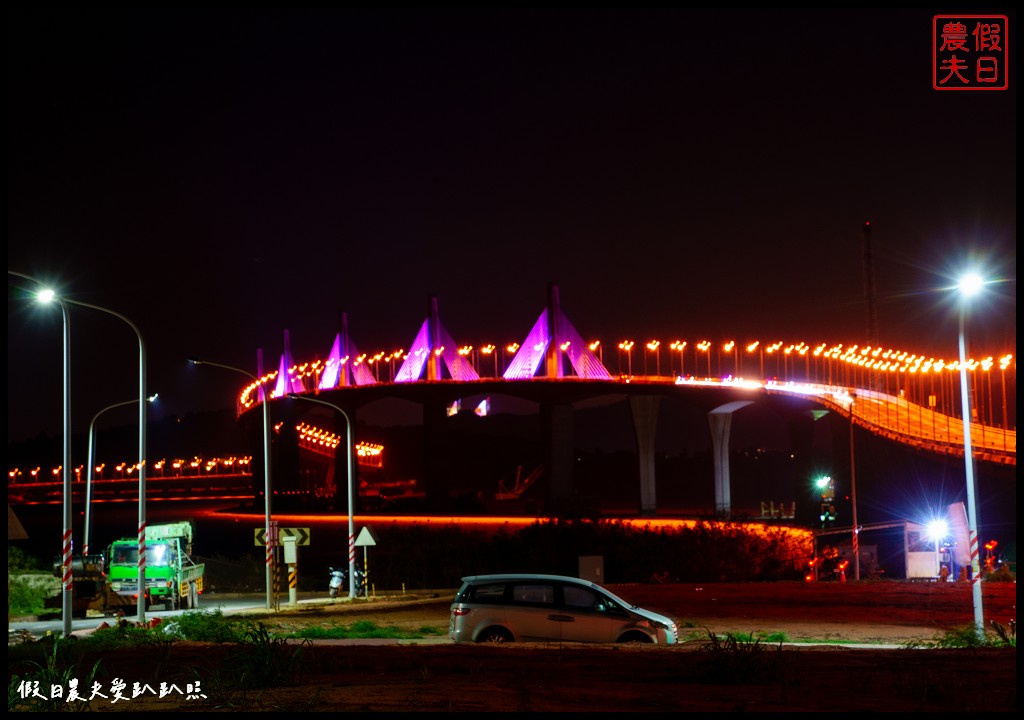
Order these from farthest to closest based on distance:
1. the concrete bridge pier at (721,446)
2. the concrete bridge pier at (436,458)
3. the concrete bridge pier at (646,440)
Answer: the concrete bridge pier at (721,446) < the concrete bridge pier at (436,458) < the concrete bridge pier at (646,440)

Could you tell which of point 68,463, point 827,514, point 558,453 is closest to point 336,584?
Answer: point 68,463

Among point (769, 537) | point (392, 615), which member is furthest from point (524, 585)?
point (769, 537)

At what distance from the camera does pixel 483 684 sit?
10.6 metres

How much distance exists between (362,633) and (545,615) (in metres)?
4.95

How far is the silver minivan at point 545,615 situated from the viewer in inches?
669

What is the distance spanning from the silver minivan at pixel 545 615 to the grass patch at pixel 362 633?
3.11 metres

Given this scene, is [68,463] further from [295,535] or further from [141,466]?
[295,535]

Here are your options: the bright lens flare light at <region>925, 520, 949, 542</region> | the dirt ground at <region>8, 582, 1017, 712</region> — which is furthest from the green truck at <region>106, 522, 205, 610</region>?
the bright lens flare light at <region>925, 520, 949, 542</region>

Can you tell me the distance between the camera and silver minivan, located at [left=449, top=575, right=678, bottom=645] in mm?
16984

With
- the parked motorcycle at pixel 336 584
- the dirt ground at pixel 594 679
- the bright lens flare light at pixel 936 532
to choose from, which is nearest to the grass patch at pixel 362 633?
the dirt ground at pixel 594 679

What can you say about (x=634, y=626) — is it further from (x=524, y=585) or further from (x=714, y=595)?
(x=714, y=595)

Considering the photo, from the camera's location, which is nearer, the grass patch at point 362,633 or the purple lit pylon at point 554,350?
the grass patch at point 362,633

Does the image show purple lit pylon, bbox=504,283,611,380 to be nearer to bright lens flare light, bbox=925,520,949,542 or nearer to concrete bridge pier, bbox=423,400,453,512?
A: concrete bridge pier, bbox=423,400,453,512

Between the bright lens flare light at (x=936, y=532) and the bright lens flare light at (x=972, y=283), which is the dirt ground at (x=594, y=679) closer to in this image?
the bright lens flare light at (x=972, y=283)
